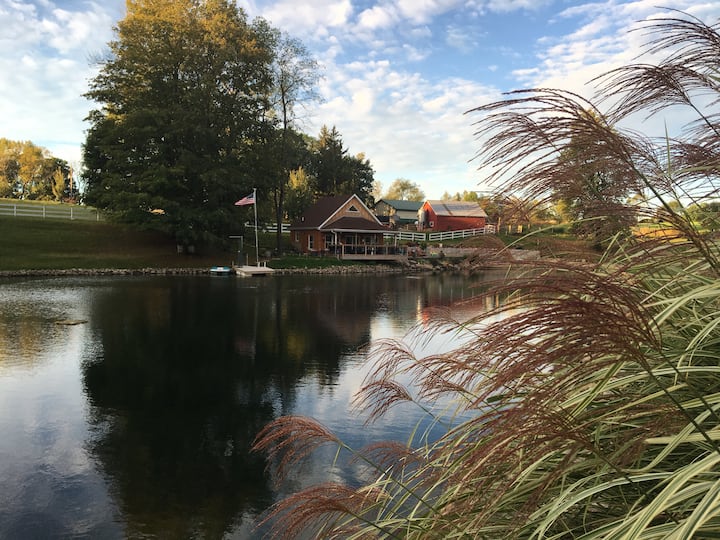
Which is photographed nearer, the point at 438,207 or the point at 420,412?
the point at 420,412

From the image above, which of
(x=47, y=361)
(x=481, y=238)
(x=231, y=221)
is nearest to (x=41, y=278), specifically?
(x=231, y=221)

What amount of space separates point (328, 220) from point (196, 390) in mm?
33374

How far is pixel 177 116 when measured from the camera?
32.2 metres

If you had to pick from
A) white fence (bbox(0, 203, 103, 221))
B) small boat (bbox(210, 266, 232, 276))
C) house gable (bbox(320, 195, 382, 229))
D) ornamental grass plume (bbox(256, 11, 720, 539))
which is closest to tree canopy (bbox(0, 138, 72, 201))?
white fence (bbox(0, 203, 103, 221))

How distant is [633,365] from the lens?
2.06 m

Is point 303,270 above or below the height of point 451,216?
below

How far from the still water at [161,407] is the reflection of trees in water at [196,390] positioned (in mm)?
24

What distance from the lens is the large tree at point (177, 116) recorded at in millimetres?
31516

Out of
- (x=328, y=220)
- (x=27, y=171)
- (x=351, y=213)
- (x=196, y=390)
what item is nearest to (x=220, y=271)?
(x=328, y=220)

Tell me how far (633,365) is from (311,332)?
1132 centimetres

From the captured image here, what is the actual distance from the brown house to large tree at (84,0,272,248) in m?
8.66

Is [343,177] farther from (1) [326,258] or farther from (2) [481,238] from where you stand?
(2) [481,238]

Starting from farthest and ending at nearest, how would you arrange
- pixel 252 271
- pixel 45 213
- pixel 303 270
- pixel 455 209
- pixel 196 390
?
pixel 455 209
pixel 45 213
pixel 303 270
pixel 252 271
pixel 196 390

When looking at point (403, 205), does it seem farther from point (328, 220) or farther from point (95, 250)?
point (95, 250)
